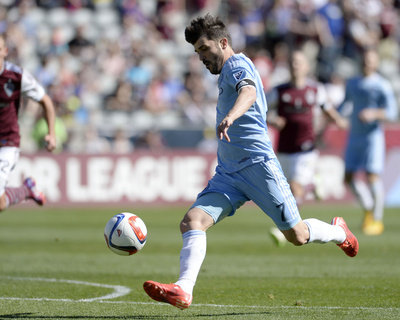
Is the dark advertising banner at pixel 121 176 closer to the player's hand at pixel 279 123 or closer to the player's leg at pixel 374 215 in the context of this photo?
the player's leg at pixel 374 215

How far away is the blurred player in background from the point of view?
1166cm

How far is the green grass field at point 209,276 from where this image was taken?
637 centimetres

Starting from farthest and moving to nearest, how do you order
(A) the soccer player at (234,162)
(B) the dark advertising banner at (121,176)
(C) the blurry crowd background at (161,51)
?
(C) the blurry crowd background at (161,51)
(B) the dark advertising banner at (121,176)
(A) the soccer player at (234,162)

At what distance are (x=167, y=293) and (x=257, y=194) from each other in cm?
119

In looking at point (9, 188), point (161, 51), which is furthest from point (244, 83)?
point (161, 51)

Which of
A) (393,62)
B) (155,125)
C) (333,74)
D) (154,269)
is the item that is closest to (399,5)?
(393,62)

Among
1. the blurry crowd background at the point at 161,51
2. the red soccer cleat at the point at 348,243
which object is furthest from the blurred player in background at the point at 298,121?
the blurry crowd background at the point at 161,51

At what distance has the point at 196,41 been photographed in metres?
6.17

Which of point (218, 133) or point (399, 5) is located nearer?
point (218, 133)

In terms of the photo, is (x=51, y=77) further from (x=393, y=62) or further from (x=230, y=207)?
(x=230, y=207)

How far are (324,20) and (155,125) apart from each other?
22.6 feet

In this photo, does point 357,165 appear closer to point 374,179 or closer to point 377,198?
point 374,179

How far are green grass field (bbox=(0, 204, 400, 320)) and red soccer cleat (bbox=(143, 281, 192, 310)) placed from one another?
49 centimetres

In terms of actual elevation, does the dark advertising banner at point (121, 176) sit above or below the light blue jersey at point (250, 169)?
below
